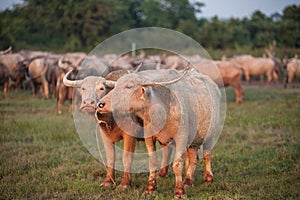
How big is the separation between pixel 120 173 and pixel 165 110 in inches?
79.1

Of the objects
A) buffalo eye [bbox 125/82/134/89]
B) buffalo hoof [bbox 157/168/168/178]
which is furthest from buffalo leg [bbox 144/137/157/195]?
buffalo hoof [bbox 157/168/168/178]

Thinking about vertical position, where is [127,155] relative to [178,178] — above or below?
above

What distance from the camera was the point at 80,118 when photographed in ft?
36.5

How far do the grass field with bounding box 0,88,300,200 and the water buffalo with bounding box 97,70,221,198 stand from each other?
485 millimetres

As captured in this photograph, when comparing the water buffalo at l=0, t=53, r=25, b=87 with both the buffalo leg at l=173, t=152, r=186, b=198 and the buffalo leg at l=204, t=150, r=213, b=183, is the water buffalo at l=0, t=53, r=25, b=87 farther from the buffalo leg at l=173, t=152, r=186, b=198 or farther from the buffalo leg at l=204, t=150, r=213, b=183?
the buffalo leg at l=173, t=152, r=186, b=198

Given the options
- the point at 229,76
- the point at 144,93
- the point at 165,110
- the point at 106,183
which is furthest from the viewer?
the point at 229,76

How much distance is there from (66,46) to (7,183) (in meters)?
28.5

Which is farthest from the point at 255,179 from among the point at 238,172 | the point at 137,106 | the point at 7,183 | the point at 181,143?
the point at 7,183

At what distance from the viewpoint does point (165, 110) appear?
5.44 metres

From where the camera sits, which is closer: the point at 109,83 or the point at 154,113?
the point at 154,113

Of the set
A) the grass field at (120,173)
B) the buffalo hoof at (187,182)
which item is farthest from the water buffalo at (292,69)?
the buffalo hoof at (187,182)

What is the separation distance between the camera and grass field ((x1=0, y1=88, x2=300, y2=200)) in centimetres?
590

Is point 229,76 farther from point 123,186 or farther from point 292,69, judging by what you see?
point 123,186

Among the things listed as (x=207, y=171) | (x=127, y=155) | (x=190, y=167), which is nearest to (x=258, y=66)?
(x=207, y=171)
